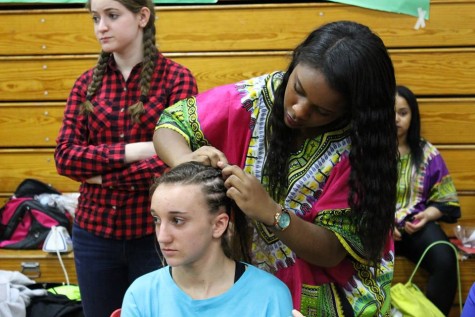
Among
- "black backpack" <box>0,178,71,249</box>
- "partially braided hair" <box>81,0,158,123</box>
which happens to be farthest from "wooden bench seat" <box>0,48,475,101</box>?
"partially braided hair" <box>81,0,158,123</box>

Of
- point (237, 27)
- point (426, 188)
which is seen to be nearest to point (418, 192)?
point (426, 188)

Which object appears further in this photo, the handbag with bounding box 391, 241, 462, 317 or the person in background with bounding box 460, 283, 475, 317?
the handbag with bounding box 391, 241, 462, 317

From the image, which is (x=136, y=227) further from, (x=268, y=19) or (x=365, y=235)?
(x=268, y=19)

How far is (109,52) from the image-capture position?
2459 mm

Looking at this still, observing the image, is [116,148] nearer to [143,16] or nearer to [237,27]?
[143,16]

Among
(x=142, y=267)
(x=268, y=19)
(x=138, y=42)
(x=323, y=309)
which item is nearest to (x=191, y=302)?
(x=323, y=309)

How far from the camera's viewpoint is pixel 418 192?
3.87 meters

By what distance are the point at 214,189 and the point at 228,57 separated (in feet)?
8.54

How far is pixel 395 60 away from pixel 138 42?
6.83ft

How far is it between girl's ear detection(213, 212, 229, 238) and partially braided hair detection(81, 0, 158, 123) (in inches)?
29.8

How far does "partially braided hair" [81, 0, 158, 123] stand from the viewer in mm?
2359

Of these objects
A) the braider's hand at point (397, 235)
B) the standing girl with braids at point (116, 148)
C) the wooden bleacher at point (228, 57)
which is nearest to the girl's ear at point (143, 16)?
the standing girl with braids at point (116, 148)

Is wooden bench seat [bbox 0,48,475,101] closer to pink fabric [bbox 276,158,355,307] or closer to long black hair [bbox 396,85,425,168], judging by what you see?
long black hair [bbox 396,85,425,168]

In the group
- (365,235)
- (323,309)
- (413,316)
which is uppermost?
(365,235)
